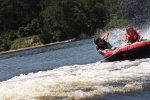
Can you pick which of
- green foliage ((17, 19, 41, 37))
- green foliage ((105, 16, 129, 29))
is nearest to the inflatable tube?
green foliage ((105, 16, 129, 29))

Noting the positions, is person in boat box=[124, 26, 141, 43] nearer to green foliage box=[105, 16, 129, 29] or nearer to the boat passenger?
the boat passenger

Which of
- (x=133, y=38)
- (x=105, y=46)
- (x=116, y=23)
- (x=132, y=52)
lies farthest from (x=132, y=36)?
(x=116, y=23)

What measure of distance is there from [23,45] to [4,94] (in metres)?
67.4

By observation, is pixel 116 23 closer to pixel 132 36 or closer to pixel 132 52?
pixel 132 36

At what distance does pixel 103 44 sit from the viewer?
25.2 meters

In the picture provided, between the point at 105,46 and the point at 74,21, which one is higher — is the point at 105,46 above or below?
above

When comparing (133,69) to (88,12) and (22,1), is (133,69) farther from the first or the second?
(22,1)

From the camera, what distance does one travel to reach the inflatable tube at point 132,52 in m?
21.8

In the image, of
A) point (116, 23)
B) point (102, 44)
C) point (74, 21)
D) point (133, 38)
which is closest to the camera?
point (133, 38)

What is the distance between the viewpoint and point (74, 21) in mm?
79312

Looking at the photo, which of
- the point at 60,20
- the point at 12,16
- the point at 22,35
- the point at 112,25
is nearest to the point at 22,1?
the point at 12,16

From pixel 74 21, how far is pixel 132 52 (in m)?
57.4

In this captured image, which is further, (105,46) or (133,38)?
(105,46)

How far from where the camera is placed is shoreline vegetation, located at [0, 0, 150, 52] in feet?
241
